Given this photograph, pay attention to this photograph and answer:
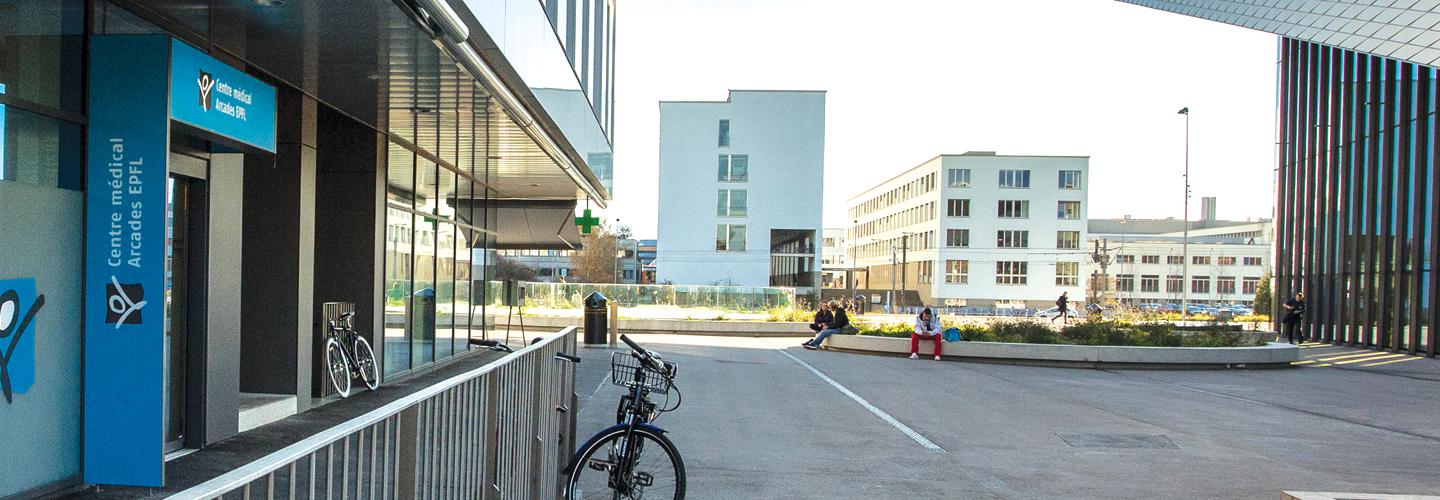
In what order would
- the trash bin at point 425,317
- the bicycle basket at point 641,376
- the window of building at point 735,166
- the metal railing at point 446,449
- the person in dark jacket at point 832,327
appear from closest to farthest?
the metal railing at point 446,449 < the bicycle basket at point 641,376 < the trash bin at point 425,317 < the person in dark jacket at point 832,327 < the window of building at point 735,166

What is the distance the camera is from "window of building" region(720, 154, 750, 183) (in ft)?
208

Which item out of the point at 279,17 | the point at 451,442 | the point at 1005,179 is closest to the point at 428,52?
the point at 279,17

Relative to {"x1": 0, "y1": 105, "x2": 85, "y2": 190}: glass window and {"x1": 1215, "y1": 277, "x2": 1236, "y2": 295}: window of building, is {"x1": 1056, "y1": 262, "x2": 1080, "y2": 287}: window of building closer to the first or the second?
{"x1": 1215, "y1": 277, "x2": 1236, "y2": 295}: window of building

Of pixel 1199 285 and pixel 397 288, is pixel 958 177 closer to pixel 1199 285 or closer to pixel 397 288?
pixel 1199 285

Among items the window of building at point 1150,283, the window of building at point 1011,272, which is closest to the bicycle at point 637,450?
the window of building at point 1011,272

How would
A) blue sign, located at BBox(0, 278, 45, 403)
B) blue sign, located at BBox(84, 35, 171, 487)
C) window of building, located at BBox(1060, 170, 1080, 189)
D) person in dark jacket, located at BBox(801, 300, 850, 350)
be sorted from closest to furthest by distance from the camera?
1. blue sign, located at BBox(0, 278, 45, 403)
2. blue sign, located at BBox(84, 35, 171, 487)
3. person in dark jacket, located at BBox(801, 300, 850, 350)
4. window of building, located at BBox(1060, 170, 1080, 189)

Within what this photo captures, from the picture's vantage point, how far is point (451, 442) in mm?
3441

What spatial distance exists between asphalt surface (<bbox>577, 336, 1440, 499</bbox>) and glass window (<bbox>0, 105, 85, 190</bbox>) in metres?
4.66

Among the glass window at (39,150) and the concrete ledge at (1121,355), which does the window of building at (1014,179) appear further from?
the glass window at (39,150)

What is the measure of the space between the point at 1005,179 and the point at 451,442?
266 ft

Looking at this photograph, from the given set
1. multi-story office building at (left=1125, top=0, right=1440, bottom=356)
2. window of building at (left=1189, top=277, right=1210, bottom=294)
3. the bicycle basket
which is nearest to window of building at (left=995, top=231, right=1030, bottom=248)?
window of building at (left=1189, top=277, right=1210, bottom=294)

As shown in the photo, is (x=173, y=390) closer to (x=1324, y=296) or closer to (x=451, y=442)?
(x=451, y=442)

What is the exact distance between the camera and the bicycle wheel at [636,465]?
596 centimetres

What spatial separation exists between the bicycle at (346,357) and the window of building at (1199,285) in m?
105
